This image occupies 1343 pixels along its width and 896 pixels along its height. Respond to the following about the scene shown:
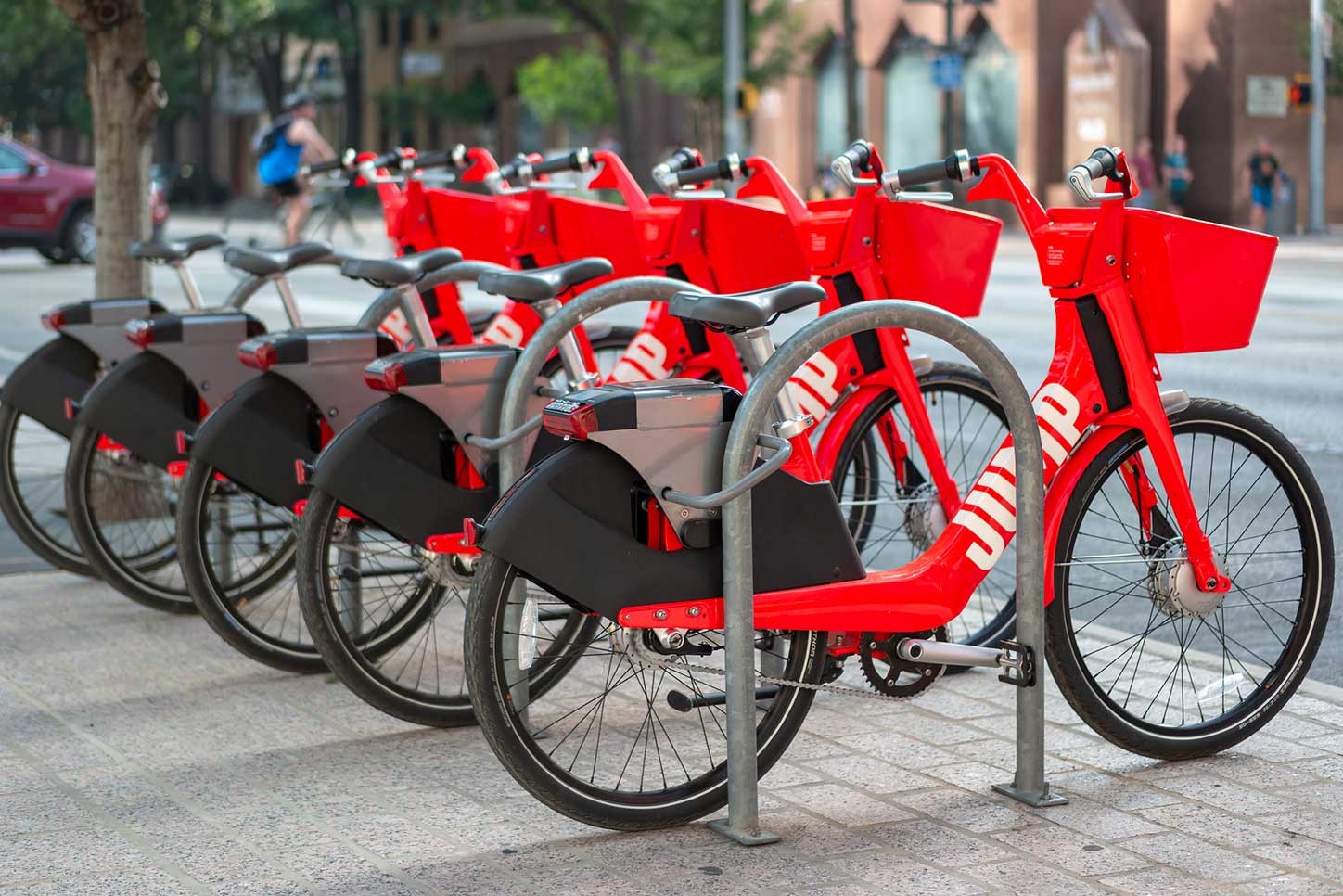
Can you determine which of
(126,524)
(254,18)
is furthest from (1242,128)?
(126,524)

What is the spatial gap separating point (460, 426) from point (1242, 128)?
34487 millimetres

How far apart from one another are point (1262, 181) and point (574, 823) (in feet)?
104

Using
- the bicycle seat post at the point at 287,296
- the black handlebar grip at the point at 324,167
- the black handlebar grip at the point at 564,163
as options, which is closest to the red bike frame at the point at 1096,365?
the black handlebar grip at the point at 564,163

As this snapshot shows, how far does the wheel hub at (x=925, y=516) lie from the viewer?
5562 mm

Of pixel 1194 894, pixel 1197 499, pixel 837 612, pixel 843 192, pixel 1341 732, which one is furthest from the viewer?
pixel 843 192

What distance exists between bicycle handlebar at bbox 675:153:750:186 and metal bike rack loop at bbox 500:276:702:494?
2.74 feet

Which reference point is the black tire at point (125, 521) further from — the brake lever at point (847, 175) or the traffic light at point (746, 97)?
the traffic light at point (746, 97)

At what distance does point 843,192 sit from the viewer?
40500mm

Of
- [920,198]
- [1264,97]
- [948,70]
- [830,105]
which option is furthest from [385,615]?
[830,105]

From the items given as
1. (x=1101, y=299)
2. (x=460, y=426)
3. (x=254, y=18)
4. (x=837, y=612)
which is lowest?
(x=837, y=612)

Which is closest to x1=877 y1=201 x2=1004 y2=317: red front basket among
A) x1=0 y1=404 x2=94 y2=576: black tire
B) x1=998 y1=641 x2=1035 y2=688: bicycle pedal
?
x1=998 y1=641 x2=1035 y2=688: bicycle pedal

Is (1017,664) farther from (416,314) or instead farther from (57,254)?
(57,254)

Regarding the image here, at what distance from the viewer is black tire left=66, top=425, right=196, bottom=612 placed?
632cm

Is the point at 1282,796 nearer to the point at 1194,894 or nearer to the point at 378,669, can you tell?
the point at 1194,894
